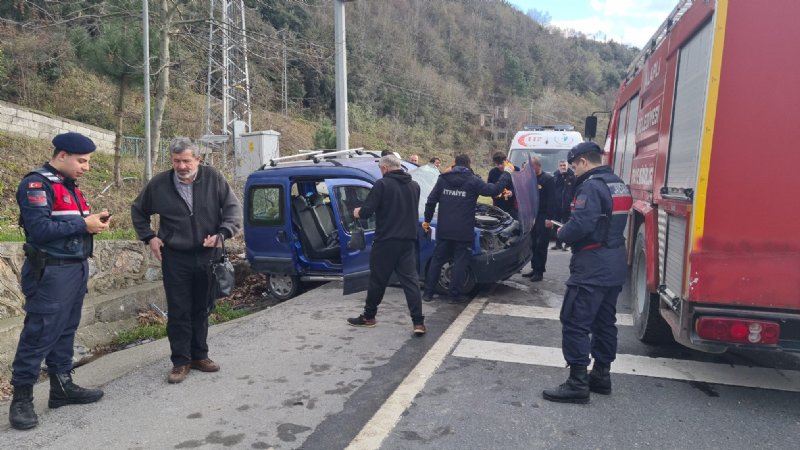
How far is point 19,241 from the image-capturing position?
5.77 m

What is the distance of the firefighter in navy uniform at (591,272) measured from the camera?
12.3 feet

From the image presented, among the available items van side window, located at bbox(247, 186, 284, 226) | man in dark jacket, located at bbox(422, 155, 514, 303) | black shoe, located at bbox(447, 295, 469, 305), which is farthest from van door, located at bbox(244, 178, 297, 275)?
black shoe, located at bbox(447, 295, 469, 305)

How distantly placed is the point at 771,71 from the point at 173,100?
24547mm

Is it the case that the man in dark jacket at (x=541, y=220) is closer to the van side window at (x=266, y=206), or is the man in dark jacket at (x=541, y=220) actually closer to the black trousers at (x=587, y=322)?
the van side window at (x=266, y=206)

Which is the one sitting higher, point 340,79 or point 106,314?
point 340,79

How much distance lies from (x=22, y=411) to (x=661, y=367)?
15.3 ft

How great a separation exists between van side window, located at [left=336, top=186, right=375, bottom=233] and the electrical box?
595cm

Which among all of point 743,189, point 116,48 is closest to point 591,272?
point 743,189

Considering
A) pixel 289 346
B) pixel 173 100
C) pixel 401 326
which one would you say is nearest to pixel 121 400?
pixel 289 346

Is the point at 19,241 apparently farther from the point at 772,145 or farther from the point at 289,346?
the point at 772,145

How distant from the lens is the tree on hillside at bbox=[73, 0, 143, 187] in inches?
440

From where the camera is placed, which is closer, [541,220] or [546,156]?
[541,220]

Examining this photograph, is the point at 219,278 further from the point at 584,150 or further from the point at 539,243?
the point at 539,243

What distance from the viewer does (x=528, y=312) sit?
6.09 metres
